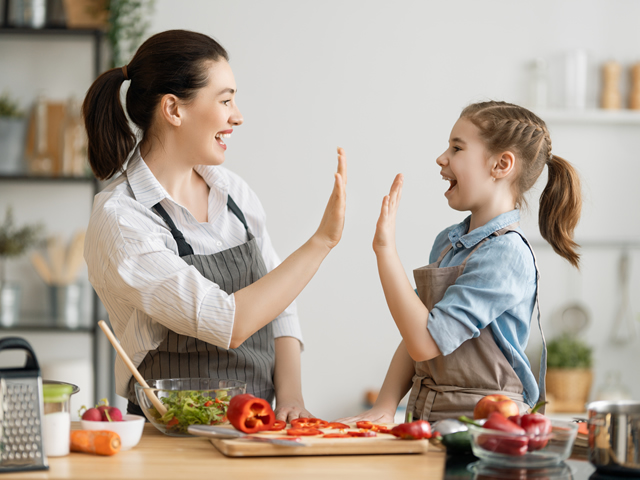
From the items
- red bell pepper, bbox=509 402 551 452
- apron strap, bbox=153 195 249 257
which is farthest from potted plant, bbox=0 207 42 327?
red bell pepper, bbox=509 402 551 452

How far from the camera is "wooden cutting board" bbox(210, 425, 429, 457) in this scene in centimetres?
107

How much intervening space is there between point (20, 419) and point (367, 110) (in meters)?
2.39

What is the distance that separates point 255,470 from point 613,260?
2631 millimetres

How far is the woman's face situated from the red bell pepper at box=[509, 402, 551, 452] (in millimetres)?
904

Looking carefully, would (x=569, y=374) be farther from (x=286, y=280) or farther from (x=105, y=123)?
(x=105, y=123)

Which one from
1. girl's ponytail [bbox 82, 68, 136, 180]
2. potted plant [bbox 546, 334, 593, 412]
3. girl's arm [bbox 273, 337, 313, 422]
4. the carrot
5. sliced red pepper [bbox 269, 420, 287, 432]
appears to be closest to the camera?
the carrot

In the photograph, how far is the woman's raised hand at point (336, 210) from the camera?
4.41ft

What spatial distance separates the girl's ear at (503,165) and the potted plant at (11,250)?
238cm

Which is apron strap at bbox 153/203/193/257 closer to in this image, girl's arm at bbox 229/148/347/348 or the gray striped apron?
the gray striped apron

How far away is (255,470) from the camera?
100cm

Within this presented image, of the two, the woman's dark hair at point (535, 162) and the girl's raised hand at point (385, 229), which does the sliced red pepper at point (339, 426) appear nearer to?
the girl's raised hand at point (385, 229)

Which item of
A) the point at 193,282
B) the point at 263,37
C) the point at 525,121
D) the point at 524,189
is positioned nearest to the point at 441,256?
the point at 524,189

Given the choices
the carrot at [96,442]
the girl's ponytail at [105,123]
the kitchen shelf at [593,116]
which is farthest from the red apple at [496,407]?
the kitchen shelf at [593,116]

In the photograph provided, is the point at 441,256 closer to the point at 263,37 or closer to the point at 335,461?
the point at 335,461
